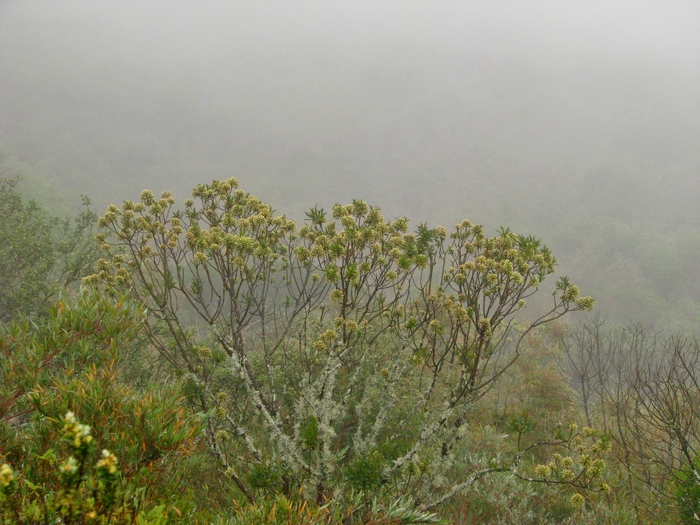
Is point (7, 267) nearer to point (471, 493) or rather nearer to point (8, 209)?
point (8, 209)

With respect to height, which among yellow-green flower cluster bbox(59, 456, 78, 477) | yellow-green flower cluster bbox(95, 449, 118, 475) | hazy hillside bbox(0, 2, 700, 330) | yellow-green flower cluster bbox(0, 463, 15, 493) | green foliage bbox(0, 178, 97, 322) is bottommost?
yellow-green flower cluster bbox(0, 463, 15, 493)

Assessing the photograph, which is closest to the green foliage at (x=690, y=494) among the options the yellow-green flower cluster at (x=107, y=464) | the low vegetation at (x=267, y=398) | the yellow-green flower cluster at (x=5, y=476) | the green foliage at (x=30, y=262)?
the low vegetation at (x=267, y=398)

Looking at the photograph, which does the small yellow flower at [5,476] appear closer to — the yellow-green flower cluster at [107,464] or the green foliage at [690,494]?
the yellow-green flower cluster at [107,464]

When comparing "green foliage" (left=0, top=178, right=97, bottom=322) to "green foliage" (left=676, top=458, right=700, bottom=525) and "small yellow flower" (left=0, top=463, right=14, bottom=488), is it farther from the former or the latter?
"green foliage" (left=676, top=458, right=700, bottom=525)

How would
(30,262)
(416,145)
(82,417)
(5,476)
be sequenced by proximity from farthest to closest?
(416,145) → (30,262) → (82,417) → (5,476)

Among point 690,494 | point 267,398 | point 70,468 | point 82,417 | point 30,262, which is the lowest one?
point 70,468

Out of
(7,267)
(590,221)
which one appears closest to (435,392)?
(7,267)

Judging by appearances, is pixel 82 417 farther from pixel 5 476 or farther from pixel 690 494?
pixel 690 494

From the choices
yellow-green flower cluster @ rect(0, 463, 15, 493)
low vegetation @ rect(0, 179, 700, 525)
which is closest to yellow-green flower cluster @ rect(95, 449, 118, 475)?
low vegetation @ rect(0, 179, 700, 525)

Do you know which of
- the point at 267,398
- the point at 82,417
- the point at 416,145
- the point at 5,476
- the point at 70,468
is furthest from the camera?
the point at 416,145

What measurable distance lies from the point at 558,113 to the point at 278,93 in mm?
126072

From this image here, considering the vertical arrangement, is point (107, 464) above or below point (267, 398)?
below

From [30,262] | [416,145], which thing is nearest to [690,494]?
[30,262]

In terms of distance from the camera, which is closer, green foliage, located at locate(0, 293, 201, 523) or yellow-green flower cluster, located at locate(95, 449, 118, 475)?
yellow-green flower cluster, located at locate(95, 449, 118, 475)
